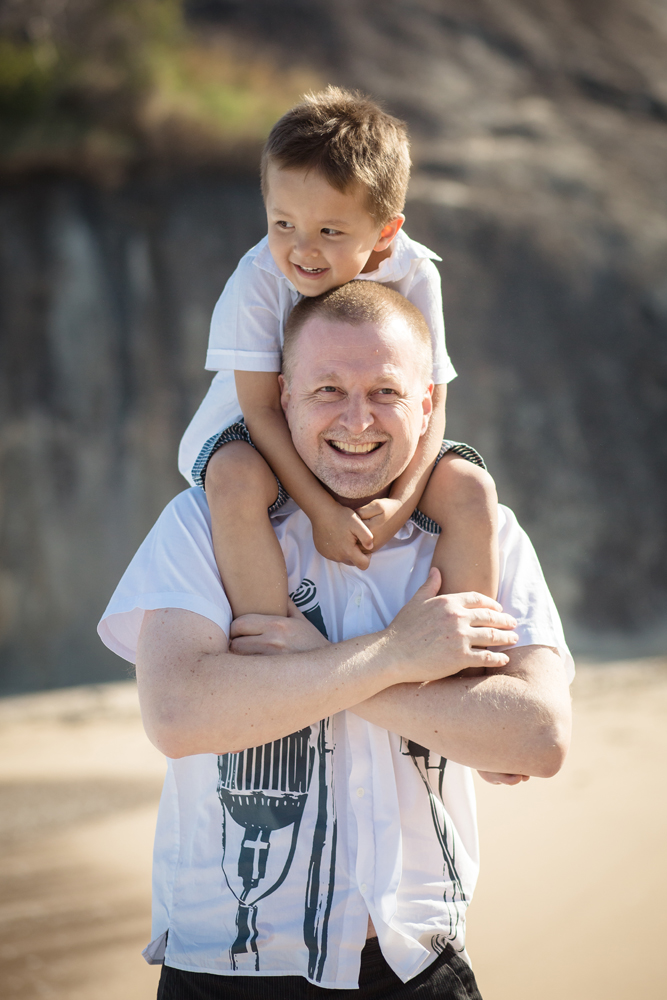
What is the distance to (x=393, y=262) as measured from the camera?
2205 mm

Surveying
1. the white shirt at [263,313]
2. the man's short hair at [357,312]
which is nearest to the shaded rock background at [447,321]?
the white shirt at [263,313]

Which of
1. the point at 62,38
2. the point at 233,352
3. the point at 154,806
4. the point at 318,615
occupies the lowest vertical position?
the point at 154,806

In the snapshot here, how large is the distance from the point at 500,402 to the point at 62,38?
23.4ft

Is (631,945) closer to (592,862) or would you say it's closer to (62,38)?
(592,862)

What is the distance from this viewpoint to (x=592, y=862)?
206 inches

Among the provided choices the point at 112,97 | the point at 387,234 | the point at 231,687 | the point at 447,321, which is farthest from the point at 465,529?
the point at 112,97

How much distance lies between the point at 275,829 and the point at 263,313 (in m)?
1.15

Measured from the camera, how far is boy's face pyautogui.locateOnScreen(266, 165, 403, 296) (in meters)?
2.08

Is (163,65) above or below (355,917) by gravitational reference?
above

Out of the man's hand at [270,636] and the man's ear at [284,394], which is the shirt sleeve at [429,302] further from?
the man's hand at [270,636]

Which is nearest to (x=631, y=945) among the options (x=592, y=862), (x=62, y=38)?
(x=592, y=862)

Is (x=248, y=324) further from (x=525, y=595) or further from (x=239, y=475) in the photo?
(x=525, y=595)

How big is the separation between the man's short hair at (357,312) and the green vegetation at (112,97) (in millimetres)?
9945

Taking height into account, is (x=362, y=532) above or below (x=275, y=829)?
above
